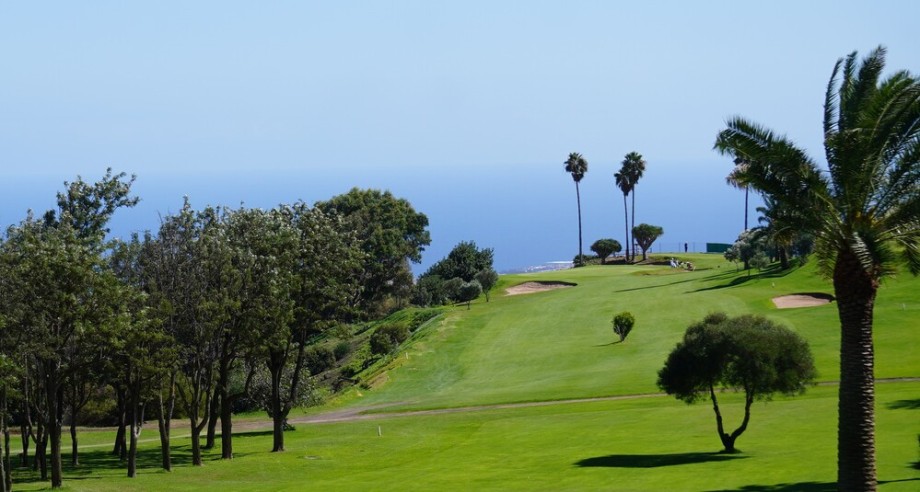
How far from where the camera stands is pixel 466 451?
4956cm

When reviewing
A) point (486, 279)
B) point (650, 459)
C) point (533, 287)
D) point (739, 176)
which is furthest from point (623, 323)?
point (739, 176)

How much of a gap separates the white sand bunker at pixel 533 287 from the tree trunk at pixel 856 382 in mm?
88811

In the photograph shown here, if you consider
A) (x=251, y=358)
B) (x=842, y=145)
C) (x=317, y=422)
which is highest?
(x=842, y=145)

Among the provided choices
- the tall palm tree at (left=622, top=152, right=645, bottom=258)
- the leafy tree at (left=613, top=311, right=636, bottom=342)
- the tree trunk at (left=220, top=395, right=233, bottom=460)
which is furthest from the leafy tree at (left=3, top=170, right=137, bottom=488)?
the tall palm tree at (left=622, top=152, right=645, bottom=258)

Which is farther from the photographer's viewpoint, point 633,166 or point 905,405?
point 633,166

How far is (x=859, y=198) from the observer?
27312 mm

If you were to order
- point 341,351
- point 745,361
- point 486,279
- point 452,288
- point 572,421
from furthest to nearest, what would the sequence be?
point 452,288 → point 486,279 → point 341,351 → point 572,421 → point 745,361

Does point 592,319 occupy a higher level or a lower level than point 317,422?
higher

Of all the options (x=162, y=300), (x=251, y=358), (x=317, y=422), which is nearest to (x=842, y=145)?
(x=162, y=300)

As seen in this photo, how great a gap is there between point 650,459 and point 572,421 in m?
14.6

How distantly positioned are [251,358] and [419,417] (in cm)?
1407

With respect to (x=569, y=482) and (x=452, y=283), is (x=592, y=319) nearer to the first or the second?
(x=452, y=283)

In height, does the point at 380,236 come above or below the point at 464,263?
above

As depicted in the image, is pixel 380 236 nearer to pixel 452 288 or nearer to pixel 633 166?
pixel 452 288
